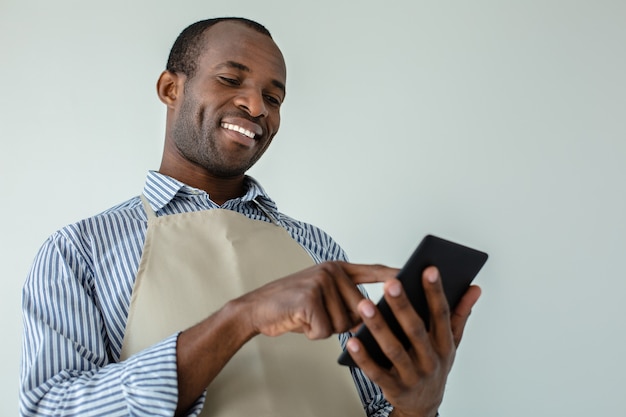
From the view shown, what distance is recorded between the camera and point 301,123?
1.92 metres

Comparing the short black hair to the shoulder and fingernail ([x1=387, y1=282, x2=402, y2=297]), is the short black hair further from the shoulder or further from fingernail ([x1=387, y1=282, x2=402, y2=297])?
fingernail ([x1=387, y1=282, x2=402, y2=297])

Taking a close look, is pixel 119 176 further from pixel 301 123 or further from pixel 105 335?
pixel 105 335

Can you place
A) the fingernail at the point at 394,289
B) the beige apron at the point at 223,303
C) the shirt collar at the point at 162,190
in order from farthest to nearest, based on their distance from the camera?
the shirt collar at the point at 162,190, the beige apron at the point at 223,303, the fingernail at the point at 394,289

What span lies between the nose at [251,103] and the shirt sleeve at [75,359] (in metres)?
0.43

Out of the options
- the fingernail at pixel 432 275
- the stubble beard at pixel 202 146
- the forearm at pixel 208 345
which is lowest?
the forearm at pixel 208 345

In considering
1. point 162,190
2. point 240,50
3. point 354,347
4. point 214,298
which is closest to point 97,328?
point 214,298

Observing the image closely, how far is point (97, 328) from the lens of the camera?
105cm

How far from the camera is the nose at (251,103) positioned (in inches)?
53.7

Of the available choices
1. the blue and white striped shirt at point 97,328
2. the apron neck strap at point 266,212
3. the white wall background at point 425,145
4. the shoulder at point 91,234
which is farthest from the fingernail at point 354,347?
the white wall background at point 425,145

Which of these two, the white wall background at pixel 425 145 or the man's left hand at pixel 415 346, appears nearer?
the man's left hand at pixel 415 346

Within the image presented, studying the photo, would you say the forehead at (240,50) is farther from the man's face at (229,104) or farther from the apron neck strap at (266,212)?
the apron neck strap at (266,212)

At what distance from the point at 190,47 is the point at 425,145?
70 cm

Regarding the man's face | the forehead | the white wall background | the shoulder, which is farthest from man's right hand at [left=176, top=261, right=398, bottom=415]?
the white wall background

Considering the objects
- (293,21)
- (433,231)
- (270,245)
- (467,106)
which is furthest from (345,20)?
(270,245)
